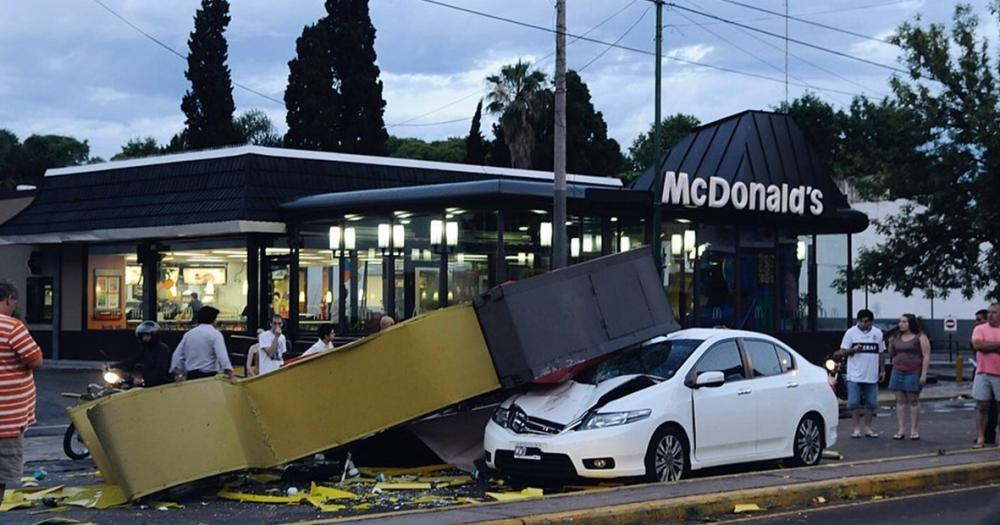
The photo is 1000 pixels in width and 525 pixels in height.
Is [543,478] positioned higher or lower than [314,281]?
lower

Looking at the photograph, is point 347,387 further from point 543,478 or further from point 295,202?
point 295,202

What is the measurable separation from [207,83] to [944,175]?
38.6 meters

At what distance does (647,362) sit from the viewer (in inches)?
530

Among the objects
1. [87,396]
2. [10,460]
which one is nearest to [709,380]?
[10,460]

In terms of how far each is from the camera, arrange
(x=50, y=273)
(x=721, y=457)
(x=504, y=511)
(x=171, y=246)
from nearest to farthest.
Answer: (x=504, y=511) → (x=721, y=457) → (x=171, y=246) → (x=50, y=273)

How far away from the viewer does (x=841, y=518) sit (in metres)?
11.3

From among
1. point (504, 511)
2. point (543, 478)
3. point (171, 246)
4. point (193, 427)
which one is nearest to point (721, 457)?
point (543, 478)

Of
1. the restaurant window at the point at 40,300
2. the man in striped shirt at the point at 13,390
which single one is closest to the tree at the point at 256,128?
the restaurant window at the point at 40,300

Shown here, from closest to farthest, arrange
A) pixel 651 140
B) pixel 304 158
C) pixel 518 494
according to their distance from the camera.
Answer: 1. pixel 518 494
2. pixel 304 158
3. pixel 651 140

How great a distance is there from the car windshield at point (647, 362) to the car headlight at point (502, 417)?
856 mm

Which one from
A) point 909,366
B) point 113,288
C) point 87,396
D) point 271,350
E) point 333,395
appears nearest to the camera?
point 333,395

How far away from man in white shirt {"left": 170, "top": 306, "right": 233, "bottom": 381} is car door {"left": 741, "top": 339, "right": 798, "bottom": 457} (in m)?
6.13

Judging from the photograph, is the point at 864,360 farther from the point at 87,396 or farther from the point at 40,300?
the point at 40,300

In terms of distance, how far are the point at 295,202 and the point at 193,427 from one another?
674 inches
